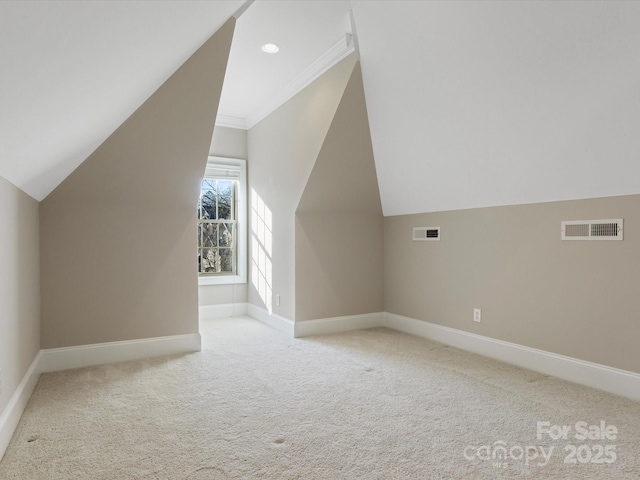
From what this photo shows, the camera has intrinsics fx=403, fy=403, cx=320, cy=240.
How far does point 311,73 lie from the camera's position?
3775 mm

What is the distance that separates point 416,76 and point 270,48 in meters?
1.23

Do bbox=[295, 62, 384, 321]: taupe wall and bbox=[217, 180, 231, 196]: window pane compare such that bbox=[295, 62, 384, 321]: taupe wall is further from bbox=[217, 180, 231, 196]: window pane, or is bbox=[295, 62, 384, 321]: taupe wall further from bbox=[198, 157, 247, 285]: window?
bbox=[217, 180, 231, 196]: window pane

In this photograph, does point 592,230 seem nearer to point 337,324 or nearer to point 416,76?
point 416,76

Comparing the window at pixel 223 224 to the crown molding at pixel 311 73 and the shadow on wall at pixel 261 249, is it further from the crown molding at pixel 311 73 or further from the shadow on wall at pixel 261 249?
the crown molding at pixel 311 73

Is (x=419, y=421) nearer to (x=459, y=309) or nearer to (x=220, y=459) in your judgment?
(x=220, y=459)

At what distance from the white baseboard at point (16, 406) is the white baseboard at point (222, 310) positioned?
2333mm

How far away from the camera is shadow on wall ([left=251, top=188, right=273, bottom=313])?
16.3 ft

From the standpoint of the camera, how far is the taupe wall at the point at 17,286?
7.14 feet

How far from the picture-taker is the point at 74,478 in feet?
6.01

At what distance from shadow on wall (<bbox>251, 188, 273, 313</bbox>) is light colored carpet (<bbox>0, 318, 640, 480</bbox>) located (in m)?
1.48

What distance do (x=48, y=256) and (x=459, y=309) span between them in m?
3.66

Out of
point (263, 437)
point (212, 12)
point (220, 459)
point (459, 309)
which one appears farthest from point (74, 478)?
point (459, 309)

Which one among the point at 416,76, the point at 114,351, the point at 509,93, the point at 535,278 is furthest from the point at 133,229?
the point at 535,278

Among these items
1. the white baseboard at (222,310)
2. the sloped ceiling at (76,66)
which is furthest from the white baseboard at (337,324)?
the sloped ceiling at (76,66)
